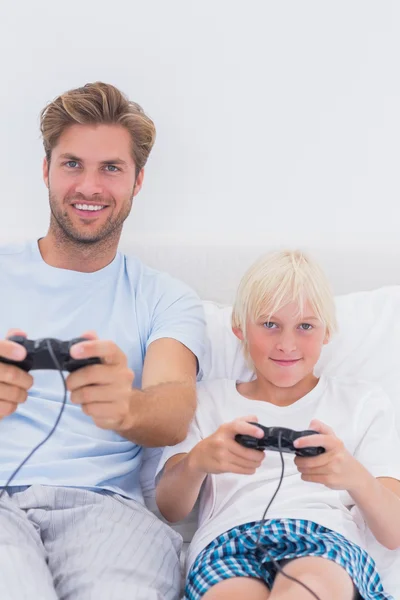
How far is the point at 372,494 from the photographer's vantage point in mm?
1225

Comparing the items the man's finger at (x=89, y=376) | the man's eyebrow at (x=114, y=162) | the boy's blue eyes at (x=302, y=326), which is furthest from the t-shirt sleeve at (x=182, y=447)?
the man's eyebrow at (x=114, y=162)

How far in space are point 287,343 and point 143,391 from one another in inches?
10.7

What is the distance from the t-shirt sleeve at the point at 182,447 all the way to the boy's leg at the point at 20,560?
0.26 m

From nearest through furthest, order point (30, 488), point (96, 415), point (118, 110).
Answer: point (96, 415) < point (30, 488) < point (118, 110)

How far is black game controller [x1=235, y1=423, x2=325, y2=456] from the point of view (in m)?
1.12

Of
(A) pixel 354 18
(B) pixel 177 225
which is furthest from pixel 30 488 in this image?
(A) pixel 354 18

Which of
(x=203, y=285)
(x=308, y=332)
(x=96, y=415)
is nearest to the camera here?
(x=96, y=415)

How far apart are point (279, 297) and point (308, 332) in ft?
0.28

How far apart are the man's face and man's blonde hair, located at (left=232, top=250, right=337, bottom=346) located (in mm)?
334

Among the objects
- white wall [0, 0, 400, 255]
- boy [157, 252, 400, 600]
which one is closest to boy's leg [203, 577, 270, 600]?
boy [157, 252, 400, 600]

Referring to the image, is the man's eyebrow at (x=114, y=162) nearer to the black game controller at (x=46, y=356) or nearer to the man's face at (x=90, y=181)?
the man's face at (x=90, y=181)

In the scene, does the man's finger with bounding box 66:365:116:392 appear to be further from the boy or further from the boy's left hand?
the boy's left hand

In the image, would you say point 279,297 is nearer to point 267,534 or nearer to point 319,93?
point 267,534

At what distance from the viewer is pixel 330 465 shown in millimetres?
1166
